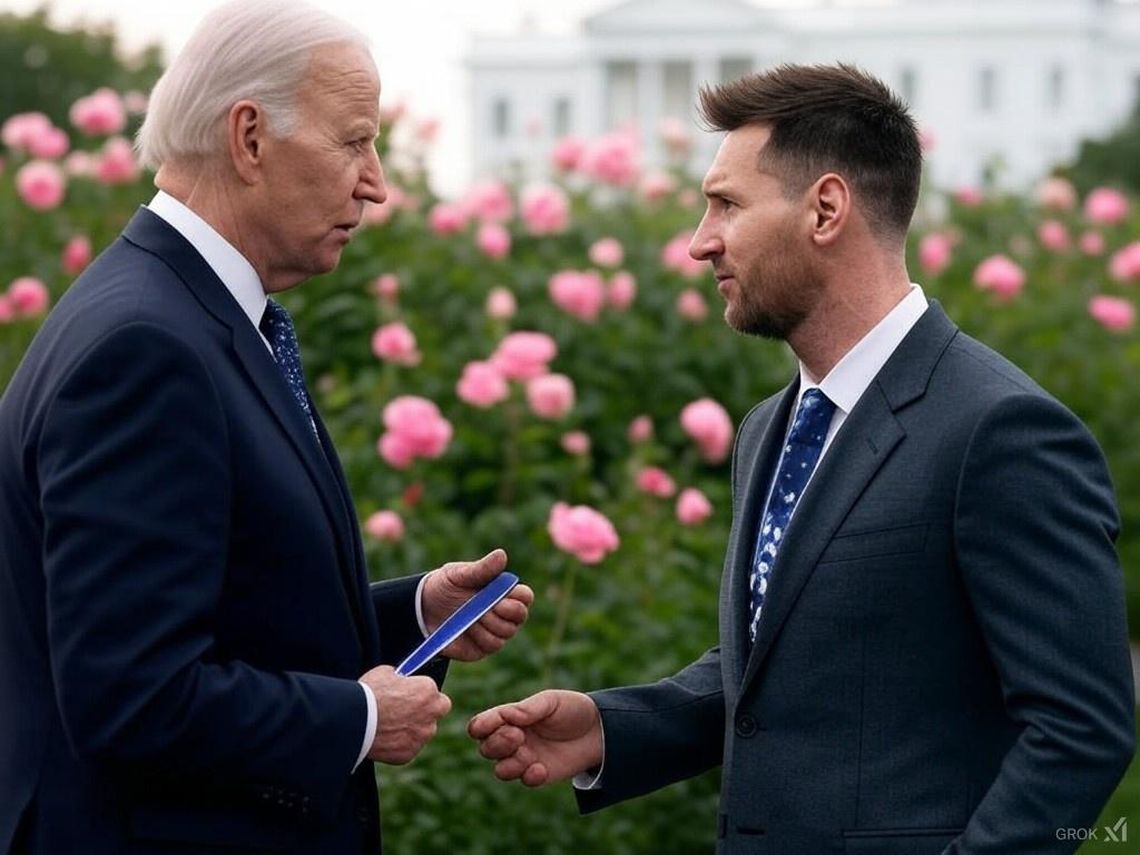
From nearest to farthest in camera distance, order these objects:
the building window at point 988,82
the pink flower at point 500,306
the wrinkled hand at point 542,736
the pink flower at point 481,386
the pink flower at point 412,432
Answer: the wrinkled hand at point 542,736
the pink flower at point 412,432
the pink flower at point 481,386
the pink flower at point 500,306
the building window at point 988,82

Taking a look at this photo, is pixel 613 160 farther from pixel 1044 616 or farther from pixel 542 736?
pixel 1044 616

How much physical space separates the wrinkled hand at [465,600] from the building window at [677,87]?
6869cm

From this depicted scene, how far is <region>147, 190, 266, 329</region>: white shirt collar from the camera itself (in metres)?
2.58

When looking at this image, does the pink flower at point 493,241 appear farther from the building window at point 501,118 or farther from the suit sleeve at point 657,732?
the building window at point 501,118

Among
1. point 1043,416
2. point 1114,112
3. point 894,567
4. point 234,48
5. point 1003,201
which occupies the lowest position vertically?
point 1114,112

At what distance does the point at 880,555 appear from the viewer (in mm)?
2574

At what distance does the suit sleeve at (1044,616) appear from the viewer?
241 centimetres

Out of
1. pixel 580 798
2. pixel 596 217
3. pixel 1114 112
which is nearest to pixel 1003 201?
pixel 596 217

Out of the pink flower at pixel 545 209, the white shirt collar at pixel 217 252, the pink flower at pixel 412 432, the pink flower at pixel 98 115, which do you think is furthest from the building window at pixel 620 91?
the white shirt collar at pixel 217 252

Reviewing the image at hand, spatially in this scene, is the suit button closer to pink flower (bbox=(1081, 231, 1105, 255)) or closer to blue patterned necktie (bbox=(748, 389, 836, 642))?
blue patterned necktie (bbox=(748, 389, 836, 642))

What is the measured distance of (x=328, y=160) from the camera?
2607 millimetres

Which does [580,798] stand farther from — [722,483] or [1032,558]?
[722,483]

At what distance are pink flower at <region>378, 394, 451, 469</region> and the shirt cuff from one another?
9.75 feet

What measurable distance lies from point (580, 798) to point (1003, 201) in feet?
29.8
